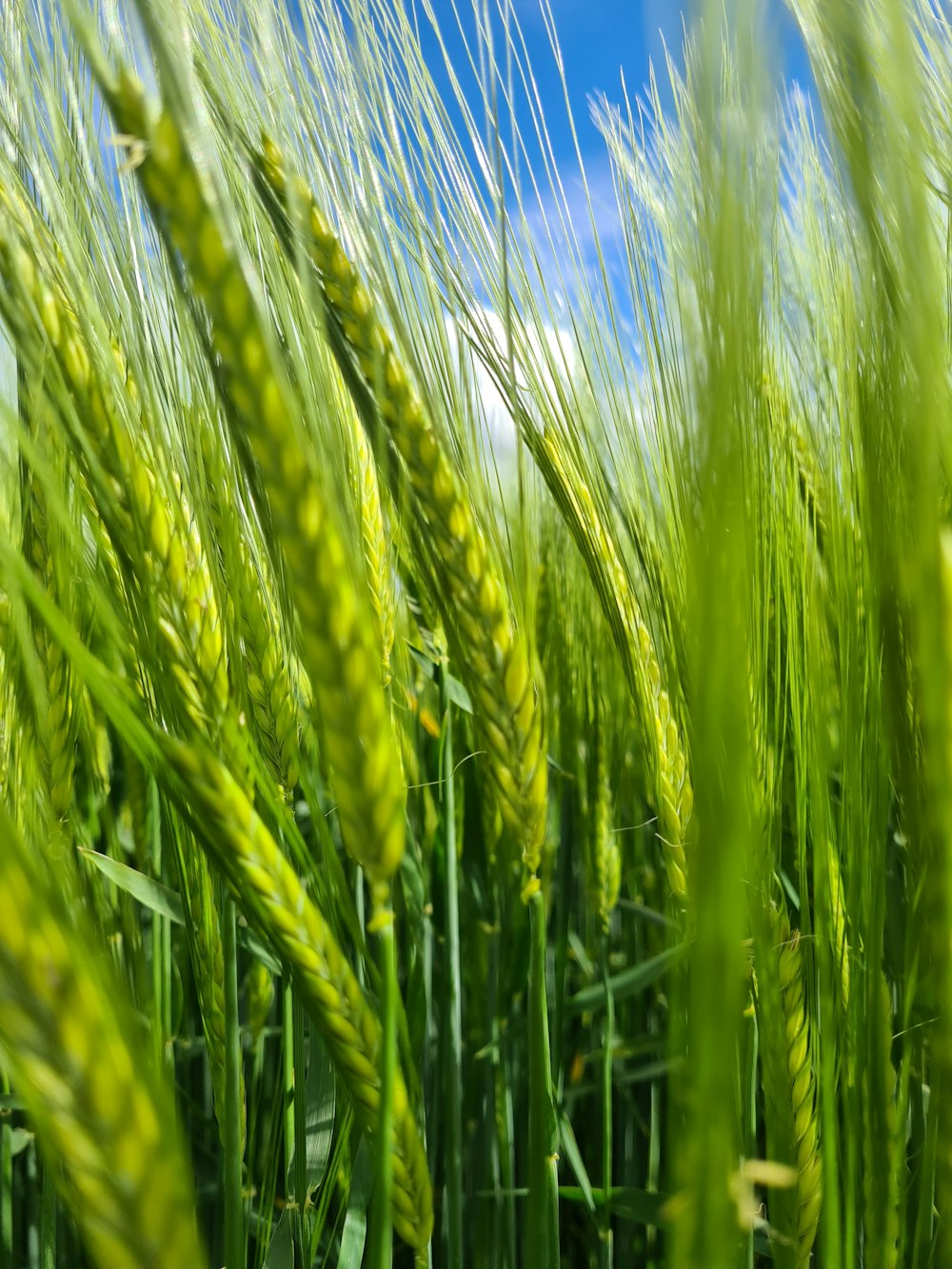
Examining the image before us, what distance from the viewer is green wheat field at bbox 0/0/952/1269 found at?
0.29m

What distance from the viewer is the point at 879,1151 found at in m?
0.46

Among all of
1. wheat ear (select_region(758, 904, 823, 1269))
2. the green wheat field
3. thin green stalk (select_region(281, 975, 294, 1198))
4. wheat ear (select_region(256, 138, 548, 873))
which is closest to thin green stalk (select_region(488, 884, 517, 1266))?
the green wheat field

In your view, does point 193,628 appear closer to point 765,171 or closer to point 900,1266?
point 765,171

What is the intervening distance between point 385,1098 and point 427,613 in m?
0.69

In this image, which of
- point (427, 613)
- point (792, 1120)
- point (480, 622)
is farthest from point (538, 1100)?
point (427, 613)

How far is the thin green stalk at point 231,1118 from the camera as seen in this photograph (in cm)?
51

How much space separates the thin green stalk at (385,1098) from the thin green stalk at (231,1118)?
220 mm

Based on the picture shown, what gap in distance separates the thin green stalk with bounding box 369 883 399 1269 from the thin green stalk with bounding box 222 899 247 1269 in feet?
0.72

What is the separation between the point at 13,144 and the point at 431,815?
740 millimetres

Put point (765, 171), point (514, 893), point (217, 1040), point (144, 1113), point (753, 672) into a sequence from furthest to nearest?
point (514, 893) < point (217, 1040) < point (753, 672) < point (765, 171) < point (144, 1113)

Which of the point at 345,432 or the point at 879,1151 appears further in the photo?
the point at 345,432

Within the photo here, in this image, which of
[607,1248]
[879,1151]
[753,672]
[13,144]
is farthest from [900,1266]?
[13,144]

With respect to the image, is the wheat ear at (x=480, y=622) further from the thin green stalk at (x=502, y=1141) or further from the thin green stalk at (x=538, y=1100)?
the thin green stalk at (x=502, y=1141)

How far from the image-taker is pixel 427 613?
99cm
